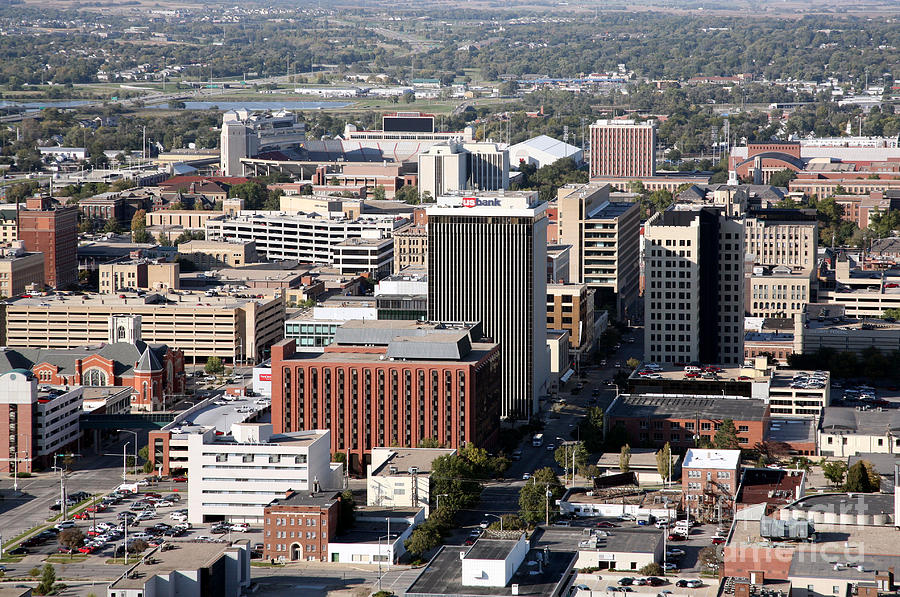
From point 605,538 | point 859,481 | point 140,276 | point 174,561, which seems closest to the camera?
point 174,561

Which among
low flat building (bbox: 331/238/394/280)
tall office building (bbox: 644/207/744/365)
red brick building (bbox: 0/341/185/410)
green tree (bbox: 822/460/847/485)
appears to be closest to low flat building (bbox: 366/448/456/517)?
green tree (bbox: 822/460/847/485)

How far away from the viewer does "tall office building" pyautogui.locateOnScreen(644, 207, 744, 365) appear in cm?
8062

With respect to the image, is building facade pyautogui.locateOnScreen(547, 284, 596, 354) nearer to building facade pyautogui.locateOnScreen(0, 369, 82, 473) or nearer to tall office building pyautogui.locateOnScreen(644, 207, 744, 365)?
tall office building pyautogui.locateOnScreen(644, 207, 744, 365)

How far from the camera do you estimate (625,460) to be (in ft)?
216

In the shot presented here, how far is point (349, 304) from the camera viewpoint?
268ft

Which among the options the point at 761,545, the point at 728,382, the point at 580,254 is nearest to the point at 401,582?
the point at 761,545

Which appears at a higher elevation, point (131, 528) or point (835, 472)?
point (835, 472)

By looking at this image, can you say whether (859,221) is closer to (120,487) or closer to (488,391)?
(488,391)

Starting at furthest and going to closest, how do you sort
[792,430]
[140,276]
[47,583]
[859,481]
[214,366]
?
[140,276], [214,366], [792,430], [859,481], [47,583]

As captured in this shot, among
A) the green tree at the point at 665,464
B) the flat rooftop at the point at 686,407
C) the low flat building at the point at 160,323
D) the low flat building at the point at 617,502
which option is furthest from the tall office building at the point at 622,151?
the low flat building at the point at 617,502

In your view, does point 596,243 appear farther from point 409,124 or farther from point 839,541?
point 409,124

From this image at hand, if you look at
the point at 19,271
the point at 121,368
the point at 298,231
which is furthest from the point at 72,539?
the point at 298,231

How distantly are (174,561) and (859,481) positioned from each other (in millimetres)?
23654

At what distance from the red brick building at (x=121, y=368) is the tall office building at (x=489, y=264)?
1192cm
